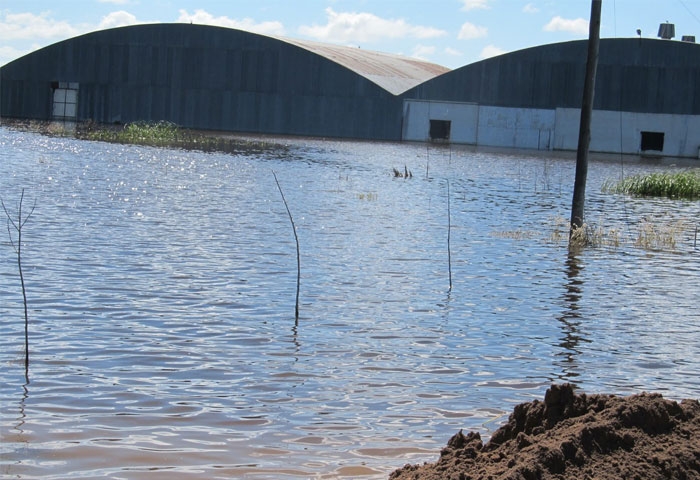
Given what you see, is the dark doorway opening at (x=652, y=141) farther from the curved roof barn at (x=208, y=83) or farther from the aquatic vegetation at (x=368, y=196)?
the aquatic vegetation at (x=368, y=196)

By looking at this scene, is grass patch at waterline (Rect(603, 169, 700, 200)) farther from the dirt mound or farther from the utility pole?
the dirt mound

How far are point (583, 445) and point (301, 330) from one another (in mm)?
4813

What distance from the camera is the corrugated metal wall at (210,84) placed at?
198 feet

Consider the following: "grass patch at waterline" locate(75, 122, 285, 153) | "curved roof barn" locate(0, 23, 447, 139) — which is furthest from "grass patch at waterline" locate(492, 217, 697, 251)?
"curved roof barn" locate(0, 23, 447, 139)

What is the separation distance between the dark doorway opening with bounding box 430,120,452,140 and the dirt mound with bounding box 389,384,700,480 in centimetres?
5337

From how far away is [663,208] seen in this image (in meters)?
24.9

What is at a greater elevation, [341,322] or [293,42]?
[293,42]

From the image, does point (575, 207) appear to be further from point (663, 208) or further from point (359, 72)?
point (359, 72)

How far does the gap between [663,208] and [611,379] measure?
17.6m

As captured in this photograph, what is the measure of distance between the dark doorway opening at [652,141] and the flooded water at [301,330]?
3456 cm

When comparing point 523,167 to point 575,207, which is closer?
point 575,207

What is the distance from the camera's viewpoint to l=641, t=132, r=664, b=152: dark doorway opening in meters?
54.5

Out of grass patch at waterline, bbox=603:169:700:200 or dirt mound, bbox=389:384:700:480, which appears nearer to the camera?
dirt mound, bbox=389:384:700:480

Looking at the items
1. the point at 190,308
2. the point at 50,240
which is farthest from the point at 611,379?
the point at 50,240
